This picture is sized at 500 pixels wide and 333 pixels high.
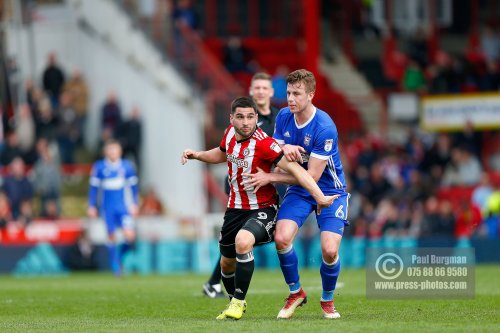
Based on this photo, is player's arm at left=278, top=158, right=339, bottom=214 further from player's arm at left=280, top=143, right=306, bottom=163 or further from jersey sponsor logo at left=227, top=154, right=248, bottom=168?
jersey sponsor logo at left=227, top=154, right=248, bottom=168

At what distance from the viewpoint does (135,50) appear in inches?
1227

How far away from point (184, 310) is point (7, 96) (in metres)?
17.1

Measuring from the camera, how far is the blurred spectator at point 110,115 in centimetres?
2953

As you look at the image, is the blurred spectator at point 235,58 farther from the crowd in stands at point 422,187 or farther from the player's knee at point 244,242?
the player's knee at point 244,242

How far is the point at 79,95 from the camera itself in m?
30.3

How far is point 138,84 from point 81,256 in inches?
252

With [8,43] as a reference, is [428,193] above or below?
below

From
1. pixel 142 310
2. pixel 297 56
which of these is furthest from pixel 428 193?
pixel 142 310

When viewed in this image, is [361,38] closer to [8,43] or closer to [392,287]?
[8,43]

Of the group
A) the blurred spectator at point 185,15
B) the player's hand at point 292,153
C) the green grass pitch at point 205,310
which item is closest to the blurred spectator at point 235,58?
the blurred spectator at point 185,15

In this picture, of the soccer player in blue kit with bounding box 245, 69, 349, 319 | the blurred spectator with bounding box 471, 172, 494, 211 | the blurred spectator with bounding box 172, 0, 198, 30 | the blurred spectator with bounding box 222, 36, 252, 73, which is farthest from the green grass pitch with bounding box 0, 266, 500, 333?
the blurred spectator with bounding box 222, 36, 252, 73

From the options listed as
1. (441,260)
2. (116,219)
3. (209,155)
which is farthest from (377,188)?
(209,155)

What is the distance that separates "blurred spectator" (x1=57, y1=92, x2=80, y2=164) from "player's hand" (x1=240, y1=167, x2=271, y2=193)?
17.7 m

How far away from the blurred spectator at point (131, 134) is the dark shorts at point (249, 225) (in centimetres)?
1673
